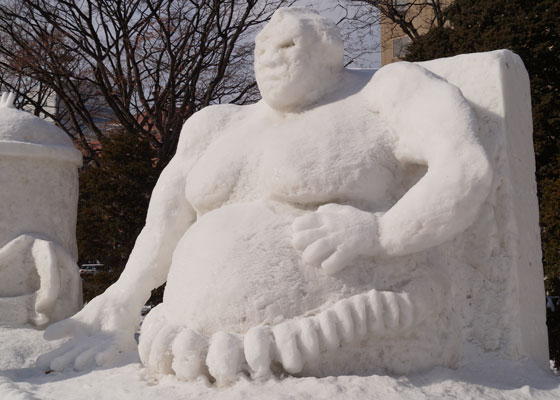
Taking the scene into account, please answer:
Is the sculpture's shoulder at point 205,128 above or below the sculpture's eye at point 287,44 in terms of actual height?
below

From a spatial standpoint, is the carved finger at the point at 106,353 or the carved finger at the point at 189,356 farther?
the carved finger at the point at 106,353

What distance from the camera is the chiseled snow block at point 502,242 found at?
249 centimetres

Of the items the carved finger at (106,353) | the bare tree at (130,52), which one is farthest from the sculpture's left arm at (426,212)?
the bare tree at (130,52)

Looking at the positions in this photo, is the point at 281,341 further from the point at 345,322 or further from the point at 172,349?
the point at 172,349

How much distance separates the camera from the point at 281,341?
201 centimetres

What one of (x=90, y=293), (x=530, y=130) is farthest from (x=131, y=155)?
(x=530, y=130)

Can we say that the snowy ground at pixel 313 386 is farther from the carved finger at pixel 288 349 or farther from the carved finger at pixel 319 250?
the carved finger at pixel 319 250

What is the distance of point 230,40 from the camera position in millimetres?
11055

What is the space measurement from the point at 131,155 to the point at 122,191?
0.57m

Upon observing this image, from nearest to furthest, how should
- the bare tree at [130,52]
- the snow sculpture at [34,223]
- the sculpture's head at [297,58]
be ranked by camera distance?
the sculpture's head at [297,58], the snow sculpture at [34,223], the bare tree at [130,52]

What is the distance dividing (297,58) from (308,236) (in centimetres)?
72

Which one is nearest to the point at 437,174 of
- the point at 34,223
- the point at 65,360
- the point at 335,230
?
the point at 335,230

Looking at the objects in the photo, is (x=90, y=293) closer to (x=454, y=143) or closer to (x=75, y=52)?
(x=75, y=52)

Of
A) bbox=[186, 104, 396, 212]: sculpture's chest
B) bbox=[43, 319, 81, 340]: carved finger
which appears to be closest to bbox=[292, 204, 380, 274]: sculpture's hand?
bbox=[186, 104, 396, 212]: sculpture's chest
